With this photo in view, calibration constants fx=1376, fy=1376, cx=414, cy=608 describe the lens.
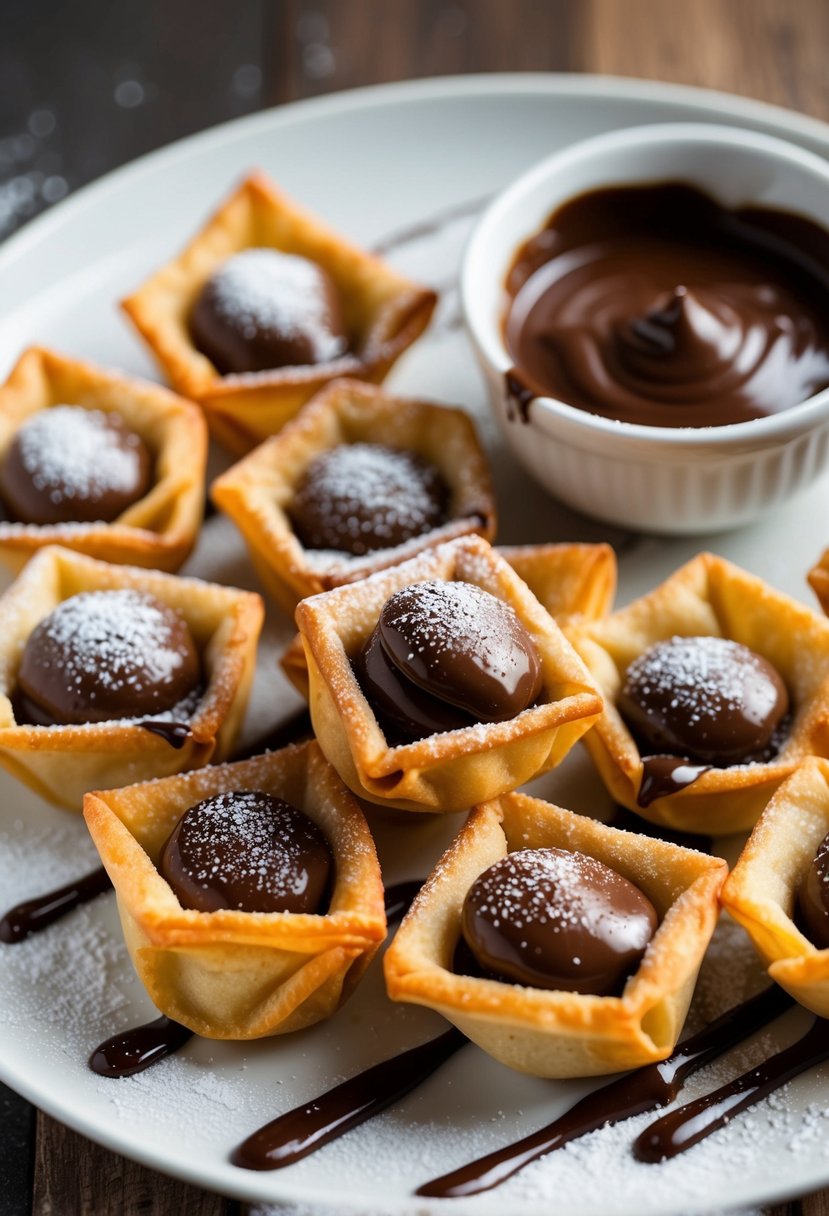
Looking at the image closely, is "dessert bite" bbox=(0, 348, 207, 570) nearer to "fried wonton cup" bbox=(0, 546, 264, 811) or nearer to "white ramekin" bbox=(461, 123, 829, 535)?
"fried wonton cup" bbox=(0, 546, 264, 811)

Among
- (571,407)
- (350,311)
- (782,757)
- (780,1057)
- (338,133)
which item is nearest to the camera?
(780,1057)

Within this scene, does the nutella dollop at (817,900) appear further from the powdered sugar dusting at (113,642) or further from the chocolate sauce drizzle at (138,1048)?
the powdered sugar dusting at (113,642)

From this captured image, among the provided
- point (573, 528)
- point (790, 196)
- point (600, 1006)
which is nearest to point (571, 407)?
point (573, 528)

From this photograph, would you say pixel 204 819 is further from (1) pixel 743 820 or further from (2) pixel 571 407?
(2) pixel 571 407

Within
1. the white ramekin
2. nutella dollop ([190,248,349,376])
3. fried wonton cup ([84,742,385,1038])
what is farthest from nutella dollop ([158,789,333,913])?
nutella dollop ([190,248,349,376])

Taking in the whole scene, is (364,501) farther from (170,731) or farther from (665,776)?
(665,776)

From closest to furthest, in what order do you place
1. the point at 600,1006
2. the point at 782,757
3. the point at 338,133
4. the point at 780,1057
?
the point at 600,1006
the point at 780,1057
the point at 782,757
the point at 338,133
